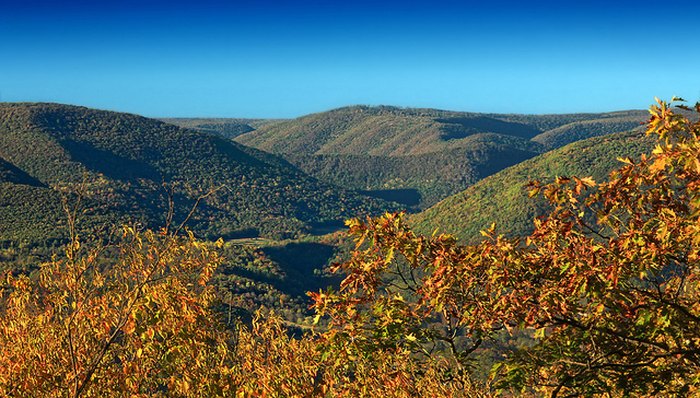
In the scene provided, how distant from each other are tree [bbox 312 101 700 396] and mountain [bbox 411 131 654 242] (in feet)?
320

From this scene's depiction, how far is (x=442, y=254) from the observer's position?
29.7 ft

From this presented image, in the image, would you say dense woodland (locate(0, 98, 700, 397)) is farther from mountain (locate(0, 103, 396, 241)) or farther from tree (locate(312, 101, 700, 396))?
mountain (locate(0, 103, 396, 241))

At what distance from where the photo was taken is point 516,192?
119000mm

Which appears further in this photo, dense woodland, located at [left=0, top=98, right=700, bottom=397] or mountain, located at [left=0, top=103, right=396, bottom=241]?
mountain, located at [left=0, top=103, right=396, bottom=241]

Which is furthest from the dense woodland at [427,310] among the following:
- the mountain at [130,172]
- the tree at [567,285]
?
the mountain at [130,172]

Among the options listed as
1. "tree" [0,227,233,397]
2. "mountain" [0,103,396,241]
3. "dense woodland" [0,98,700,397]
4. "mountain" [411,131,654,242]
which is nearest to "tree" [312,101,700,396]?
"dense woodland" [0,98,700,397]

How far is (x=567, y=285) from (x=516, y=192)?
11286cm

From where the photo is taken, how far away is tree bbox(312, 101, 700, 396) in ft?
27.7

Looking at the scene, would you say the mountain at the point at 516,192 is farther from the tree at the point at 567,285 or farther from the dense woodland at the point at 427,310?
the tree at the point at 567,285

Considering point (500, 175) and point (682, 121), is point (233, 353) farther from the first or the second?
point (500, 175)

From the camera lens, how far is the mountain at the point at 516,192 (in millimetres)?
111188

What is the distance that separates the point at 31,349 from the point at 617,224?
29.5 ft

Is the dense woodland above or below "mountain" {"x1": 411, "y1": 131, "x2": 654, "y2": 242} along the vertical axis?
above

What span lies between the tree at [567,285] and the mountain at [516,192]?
97.7 m
